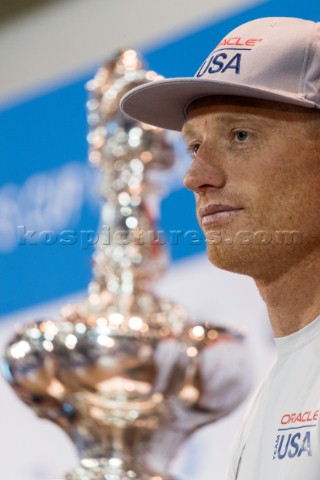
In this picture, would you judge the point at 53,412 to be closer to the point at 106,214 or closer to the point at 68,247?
the point at 106,214

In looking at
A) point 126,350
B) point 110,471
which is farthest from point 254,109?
point 110,471

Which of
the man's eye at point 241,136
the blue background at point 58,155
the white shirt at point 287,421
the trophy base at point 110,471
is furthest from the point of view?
the blue background at point 58,155

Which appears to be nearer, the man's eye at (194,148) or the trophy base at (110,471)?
the man's eye at (194,148)

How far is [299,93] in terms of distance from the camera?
41.6 inches

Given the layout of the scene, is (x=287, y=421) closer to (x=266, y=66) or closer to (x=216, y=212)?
(x=216, y=212)

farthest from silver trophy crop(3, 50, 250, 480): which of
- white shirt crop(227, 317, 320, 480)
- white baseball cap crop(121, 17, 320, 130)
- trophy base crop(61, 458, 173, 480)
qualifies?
white baseball cap crop(121, 17, 320, 130)

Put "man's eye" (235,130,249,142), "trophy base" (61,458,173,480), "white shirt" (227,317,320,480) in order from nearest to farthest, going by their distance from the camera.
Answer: "white shirt" (227,317,320,480)
"man's eye" (235,130,249,142)
"trophy base" (61,458,173,480)

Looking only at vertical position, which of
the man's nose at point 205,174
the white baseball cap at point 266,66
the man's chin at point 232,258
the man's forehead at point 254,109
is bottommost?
the man's chin at point 232,258

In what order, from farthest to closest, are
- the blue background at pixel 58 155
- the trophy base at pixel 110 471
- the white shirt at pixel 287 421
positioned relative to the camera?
the blue background at pixel 58 155, the trophy base at pixel 110 471, the white shirt at pixel 287 421

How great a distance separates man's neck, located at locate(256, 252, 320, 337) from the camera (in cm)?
108

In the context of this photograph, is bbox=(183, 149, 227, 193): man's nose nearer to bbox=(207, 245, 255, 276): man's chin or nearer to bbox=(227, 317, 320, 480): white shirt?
bbox=(207, 245, 255, 276): man's chin

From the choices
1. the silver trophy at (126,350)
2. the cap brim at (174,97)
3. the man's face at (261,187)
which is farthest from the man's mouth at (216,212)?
the silver trophy at (126,350)

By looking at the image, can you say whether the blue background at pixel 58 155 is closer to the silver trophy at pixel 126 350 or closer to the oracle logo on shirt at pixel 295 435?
the silver trophy at pixel 126 350

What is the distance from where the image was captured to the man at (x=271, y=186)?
1.06 meters
